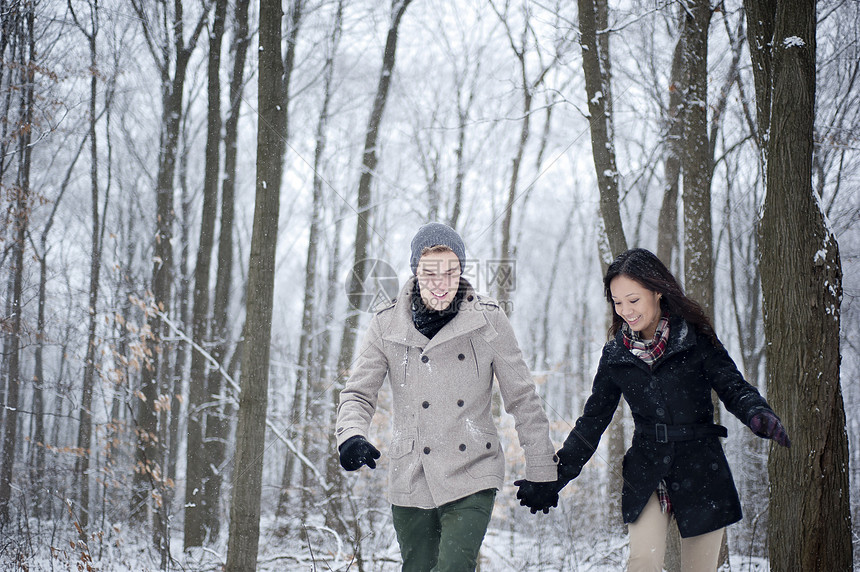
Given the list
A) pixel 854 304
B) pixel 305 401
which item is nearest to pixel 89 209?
pixel 305 401

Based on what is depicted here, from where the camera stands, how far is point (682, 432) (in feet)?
7.72

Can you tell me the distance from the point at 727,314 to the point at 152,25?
902cm

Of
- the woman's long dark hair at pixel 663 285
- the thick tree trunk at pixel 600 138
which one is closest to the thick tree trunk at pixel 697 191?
the thick tree trunk at pixel 600 138

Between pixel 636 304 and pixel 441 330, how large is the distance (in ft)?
2.74

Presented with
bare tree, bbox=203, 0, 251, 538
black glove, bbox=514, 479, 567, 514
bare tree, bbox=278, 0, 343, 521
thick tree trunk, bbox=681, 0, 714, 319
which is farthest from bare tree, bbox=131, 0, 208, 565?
thick tree trunk, bbox=681, 0, 714, 319

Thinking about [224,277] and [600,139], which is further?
[224,277]

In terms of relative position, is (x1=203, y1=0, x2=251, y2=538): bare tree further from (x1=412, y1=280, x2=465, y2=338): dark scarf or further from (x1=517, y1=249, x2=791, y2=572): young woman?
(x1=517, y1=249, x2=791, y2=572): young woman

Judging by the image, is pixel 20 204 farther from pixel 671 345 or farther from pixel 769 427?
pixel 769 427

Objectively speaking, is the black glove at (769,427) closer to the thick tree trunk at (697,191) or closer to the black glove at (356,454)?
the black glove at (356,454)

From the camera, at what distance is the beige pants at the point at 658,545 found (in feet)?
7.39

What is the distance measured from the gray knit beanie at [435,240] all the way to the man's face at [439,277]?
0.04 metres

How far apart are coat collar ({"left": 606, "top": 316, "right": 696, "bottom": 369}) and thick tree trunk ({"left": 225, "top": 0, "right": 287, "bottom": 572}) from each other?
8.60 ft

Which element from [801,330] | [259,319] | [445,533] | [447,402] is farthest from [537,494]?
[259,319]

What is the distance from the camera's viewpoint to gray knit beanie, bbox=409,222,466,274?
2580 millimetres
